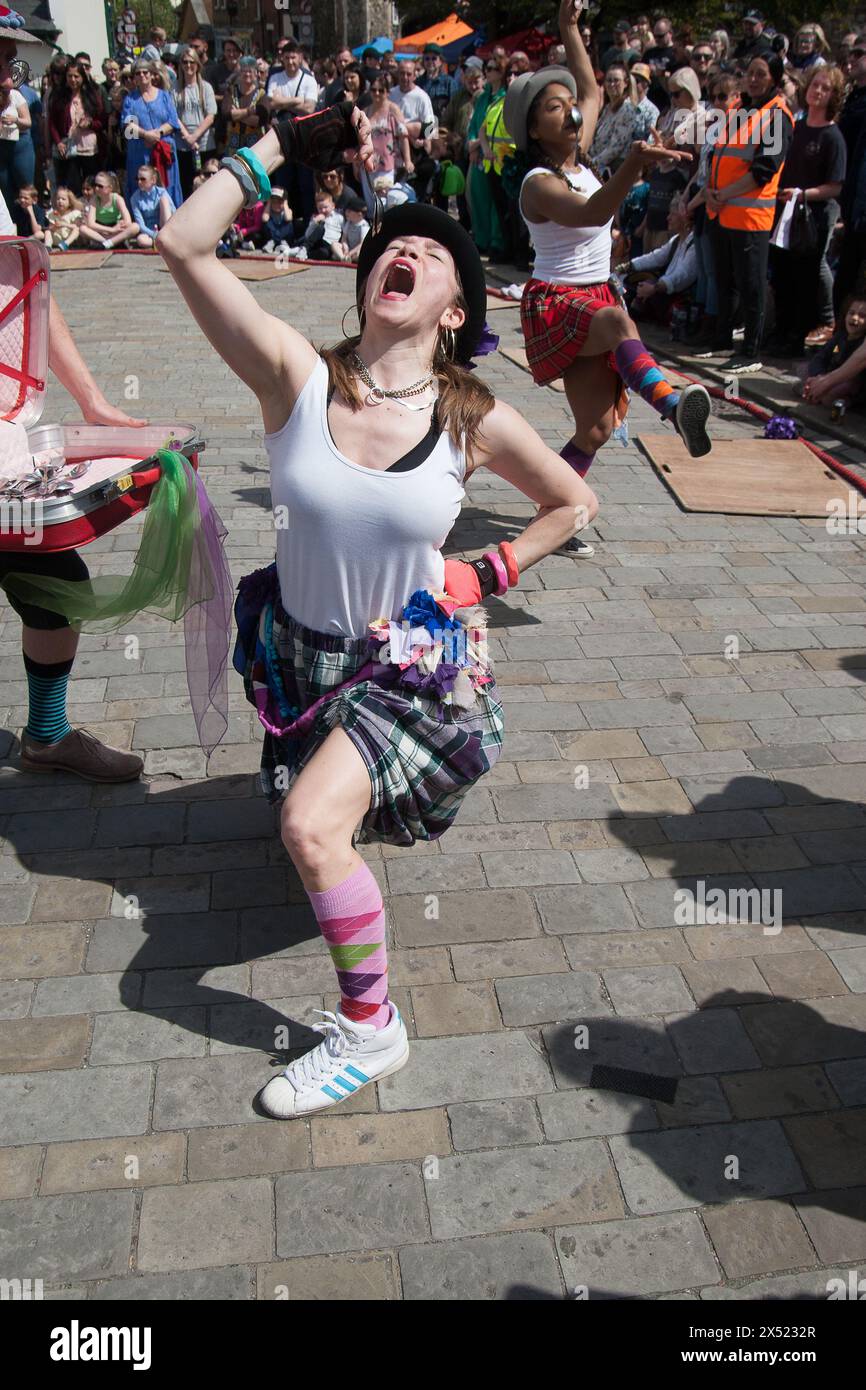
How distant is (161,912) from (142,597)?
91 centimetres

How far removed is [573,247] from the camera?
5.40 metres

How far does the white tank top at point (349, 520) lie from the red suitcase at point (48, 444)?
0.63 m

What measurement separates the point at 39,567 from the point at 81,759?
74cm

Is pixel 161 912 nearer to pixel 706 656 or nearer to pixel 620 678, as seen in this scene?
pixel 620 678

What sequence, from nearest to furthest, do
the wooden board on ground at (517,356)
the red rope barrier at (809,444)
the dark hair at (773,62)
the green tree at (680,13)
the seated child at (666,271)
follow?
1. the red rope barrier at (809,444)
2. the dark hair at (773,62)
3. the wooden board on ground at (517,356)
4. the seated child at (666,271)
5. the green tree at (680,13)

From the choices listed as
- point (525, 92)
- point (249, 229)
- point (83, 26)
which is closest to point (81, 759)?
point (525, 92)

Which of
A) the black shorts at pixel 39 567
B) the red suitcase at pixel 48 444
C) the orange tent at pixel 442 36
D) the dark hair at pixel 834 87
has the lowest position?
the black shorts at pixel 39 567

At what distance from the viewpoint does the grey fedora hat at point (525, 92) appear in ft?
16.9

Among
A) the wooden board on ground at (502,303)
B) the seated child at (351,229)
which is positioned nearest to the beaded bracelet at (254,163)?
the wooden board on ground at (502,303)

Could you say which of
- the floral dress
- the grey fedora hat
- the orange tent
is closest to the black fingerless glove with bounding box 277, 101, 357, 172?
the grey fedora hat

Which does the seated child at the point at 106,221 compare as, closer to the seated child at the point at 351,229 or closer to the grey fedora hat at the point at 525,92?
the seated child at the point at 351,229

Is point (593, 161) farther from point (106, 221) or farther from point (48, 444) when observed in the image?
point (48, 444)

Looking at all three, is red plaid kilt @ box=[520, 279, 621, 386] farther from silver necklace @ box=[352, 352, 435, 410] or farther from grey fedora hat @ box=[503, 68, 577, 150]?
silver necklace @ box=[352, 352, 435, 410]

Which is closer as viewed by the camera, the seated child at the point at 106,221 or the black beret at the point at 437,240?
the black beret at the point at 437,240
